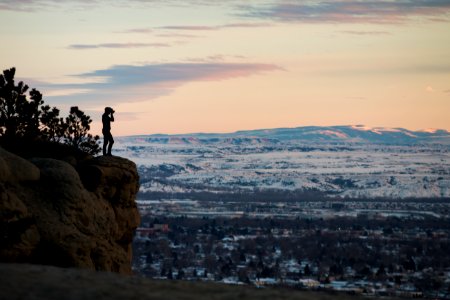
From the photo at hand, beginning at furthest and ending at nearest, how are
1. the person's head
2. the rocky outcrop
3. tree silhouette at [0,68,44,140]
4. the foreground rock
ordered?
tree silhouette at [0,68,44,140], the person's head, the rocky outcrop, the foreground rock

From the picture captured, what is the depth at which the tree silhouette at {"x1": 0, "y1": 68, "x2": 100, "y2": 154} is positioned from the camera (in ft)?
168

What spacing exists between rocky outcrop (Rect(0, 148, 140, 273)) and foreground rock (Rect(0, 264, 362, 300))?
251 inches

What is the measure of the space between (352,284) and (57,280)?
344 ft

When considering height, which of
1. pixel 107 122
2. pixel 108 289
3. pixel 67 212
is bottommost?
pixel 108 289

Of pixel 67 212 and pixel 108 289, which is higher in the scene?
pixel 67 212

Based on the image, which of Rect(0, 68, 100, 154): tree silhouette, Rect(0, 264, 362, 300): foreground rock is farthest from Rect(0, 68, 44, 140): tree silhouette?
Rect(0, 264, 362, 300): foreground rock

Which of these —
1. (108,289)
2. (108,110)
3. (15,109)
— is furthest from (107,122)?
(108,289)

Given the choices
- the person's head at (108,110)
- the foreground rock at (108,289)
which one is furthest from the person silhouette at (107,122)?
the foreground rock at (108,289)

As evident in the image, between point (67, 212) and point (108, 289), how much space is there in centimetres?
1256

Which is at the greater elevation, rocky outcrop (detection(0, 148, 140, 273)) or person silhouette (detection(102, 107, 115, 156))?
person silhouette (detection(102, 107, 115, 156))

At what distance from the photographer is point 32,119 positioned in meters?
52.6

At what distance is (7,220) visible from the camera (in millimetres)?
32781

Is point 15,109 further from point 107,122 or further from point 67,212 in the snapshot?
point 67,212

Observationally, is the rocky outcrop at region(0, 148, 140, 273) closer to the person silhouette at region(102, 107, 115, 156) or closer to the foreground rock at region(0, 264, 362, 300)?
the person silhouette at region(102, 107, 115, 156)
